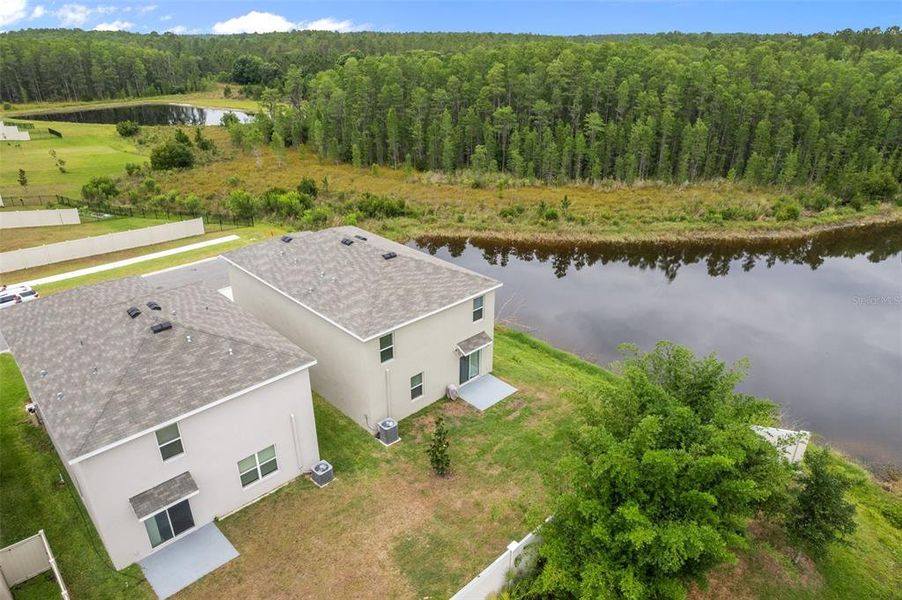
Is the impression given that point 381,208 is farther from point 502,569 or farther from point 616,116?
point 502,569

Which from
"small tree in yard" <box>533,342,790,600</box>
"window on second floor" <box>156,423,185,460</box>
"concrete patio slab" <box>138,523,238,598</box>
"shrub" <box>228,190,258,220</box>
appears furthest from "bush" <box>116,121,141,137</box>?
"small tree in yard" <box>533,342,790,600</box>

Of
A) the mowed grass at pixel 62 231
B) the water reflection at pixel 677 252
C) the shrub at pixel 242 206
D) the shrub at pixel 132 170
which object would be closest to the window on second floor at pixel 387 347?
the water reflection at pixel 677 252

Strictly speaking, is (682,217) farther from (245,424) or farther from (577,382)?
(245,424)

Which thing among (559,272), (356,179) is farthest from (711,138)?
(356,179)

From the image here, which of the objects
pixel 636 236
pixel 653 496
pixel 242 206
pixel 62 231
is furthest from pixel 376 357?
pixel 62 231

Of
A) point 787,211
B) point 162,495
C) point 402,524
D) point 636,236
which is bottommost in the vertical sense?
point 636,236
